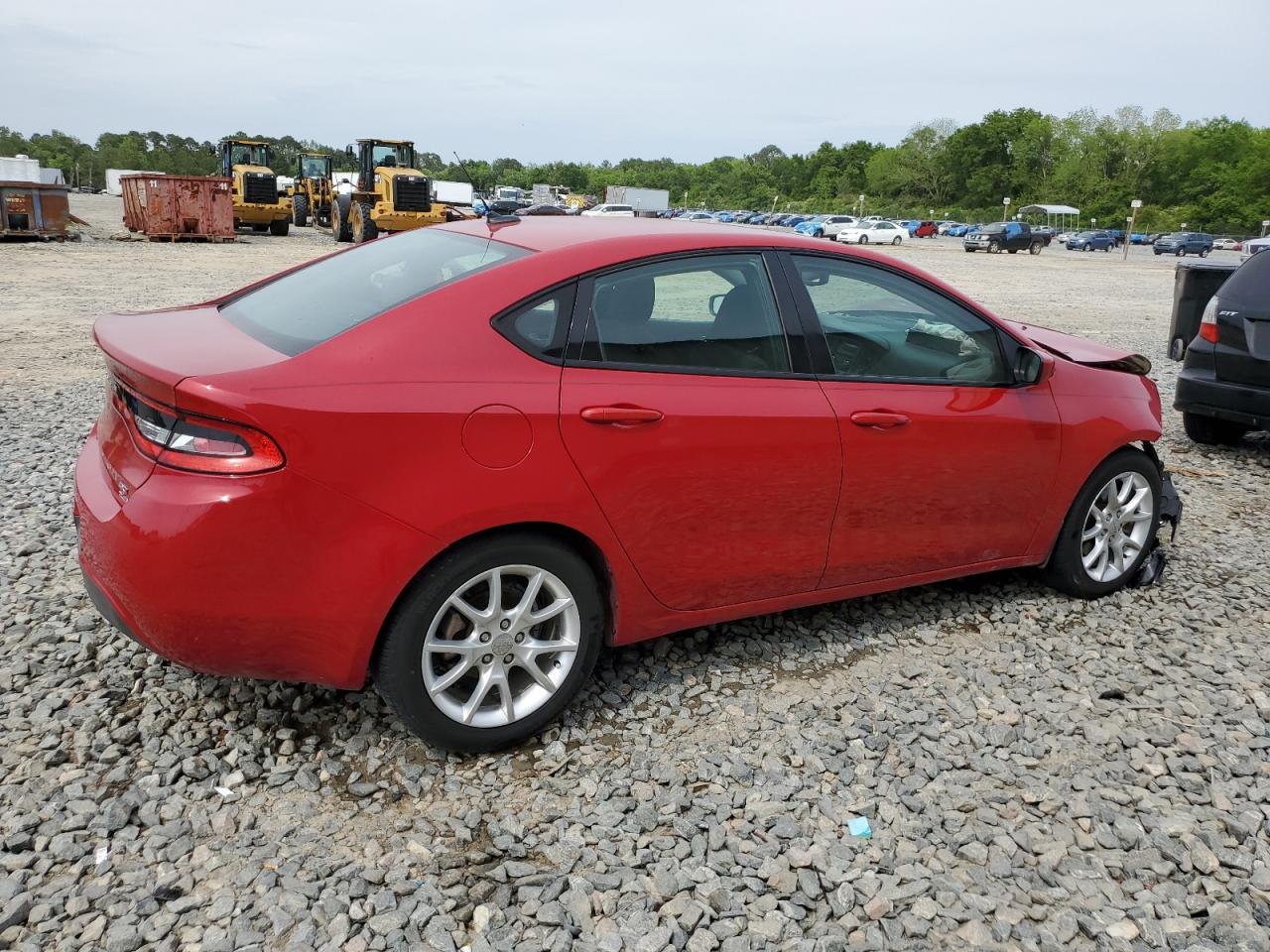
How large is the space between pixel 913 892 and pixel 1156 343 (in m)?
13.6

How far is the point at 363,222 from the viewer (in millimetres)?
28031

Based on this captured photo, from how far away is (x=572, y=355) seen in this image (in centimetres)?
307

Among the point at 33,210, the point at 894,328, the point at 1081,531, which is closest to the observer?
the point at 894,328

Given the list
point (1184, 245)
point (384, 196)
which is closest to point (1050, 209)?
point (1184, 245)

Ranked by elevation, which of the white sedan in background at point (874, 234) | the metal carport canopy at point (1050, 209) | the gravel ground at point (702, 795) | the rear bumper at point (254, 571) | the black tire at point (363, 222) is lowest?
the gravel ground at point (702, 795)

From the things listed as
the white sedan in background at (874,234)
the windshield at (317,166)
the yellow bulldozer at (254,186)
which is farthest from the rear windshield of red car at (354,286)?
the white sedan in background at (874,234)

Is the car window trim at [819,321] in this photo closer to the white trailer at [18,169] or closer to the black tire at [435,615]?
the black tire at [435,615]

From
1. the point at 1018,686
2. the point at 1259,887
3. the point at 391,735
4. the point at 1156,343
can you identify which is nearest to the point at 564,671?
the point at 391,735

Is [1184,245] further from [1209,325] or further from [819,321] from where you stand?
[819,321]

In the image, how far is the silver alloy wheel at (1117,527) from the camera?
449 cm

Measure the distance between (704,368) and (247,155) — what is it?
36249mm

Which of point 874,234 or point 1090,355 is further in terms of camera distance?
point 874,234

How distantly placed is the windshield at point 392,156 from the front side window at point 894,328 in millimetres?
28161

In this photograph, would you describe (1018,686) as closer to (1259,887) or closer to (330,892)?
(1259,887)
